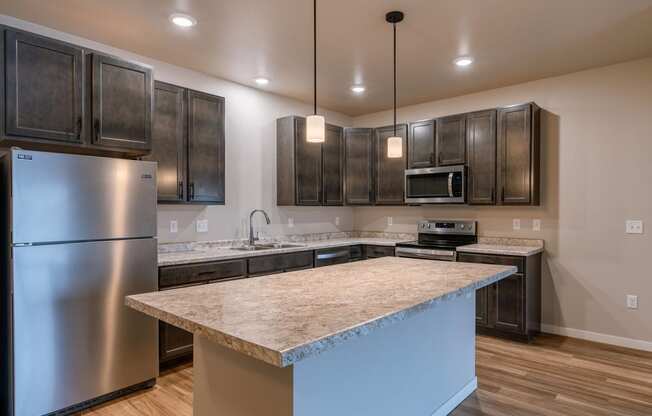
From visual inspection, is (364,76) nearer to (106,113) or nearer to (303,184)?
(303,184)

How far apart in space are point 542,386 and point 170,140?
3.49 meters

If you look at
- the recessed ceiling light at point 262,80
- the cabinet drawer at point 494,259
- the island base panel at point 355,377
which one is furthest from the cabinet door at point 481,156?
the recessed ceiling light at point 262,80

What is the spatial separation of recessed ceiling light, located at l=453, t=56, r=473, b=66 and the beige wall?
1.01 m

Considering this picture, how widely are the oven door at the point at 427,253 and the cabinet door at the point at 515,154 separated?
770mm

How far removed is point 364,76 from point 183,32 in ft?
5.85

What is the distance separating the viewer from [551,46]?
10.6 ft

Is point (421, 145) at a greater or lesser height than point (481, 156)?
greater

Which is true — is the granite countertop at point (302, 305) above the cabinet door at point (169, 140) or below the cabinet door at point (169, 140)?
below

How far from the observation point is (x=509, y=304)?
3.75 m

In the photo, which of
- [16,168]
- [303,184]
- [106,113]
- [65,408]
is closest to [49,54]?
[106,113]

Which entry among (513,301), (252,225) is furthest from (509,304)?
(252,225)

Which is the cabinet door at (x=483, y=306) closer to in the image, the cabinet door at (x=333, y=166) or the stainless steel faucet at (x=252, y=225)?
the cabinet door at (x=333, y=166)

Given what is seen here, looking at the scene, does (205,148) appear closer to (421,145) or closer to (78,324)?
(78,324)

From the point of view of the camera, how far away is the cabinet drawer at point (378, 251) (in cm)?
466
